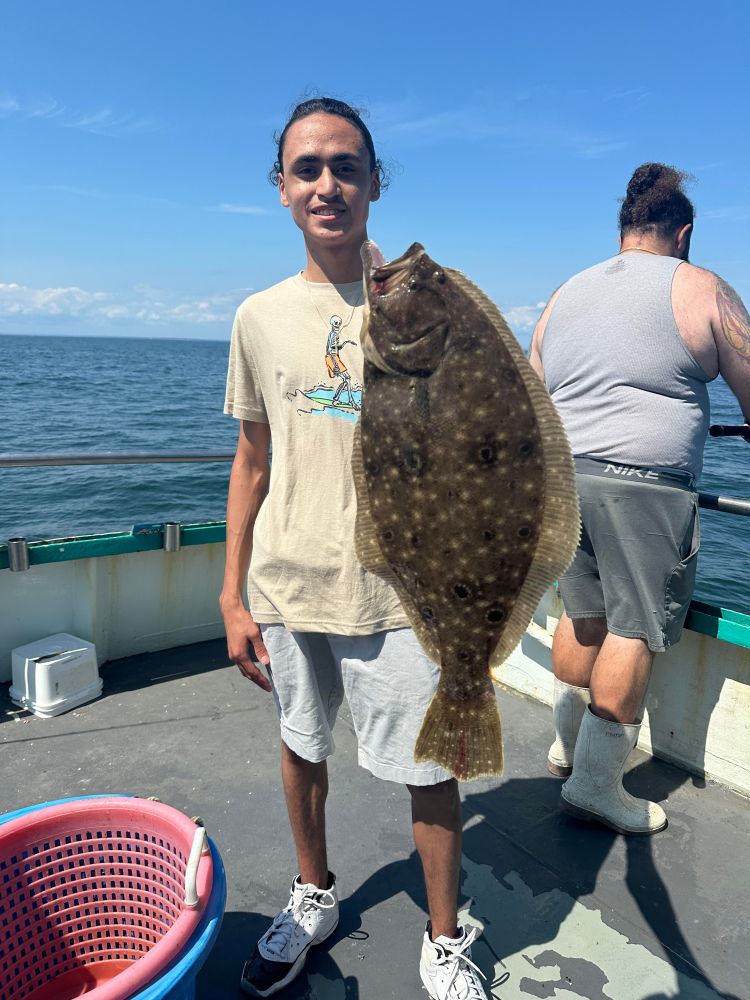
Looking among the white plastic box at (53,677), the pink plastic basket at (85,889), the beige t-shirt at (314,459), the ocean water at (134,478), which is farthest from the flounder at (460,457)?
the ocean water at (134,478)

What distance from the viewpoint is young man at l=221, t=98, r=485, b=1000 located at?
1.92 m

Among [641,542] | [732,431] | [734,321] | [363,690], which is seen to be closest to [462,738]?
[363,690]

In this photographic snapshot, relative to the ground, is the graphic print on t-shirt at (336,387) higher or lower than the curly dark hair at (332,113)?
lower

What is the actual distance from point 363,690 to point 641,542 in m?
1.42

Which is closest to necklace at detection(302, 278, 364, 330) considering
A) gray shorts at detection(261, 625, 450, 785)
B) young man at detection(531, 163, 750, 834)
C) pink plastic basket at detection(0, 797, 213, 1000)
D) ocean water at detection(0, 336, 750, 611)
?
gray shorts at detection(261, 625, 450, 785)

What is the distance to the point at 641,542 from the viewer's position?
2.83 m

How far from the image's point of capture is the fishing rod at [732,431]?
128 inches

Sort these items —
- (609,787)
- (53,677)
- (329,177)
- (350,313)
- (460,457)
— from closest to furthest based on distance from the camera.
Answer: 1. (460,457)
2. (329,177)
3. (350,313)
4. (609,787)
5. (53,677)

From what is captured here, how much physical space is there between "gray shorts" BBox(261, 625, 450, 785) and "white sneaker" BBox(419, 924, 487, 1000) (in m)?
0.58

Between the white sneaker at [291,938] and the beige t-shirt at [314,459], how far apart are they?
3.37ft

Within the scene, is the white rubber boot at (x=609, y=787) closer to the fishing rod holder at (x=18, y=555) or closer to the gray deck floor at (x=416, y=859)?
the gray deck floor at (x=416, y=859)

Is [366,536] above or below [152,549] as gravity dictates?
above

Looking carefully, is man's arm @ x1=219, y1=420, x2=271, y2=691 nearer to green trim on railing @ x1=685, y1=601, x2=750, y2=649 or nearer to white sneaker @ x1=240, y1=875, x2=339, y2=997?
white sneaker @ x1=240, y1=875, x2=339, y2=997

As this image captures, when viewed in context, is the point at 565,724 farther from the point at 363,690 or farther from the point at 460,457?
the point at 460,457
